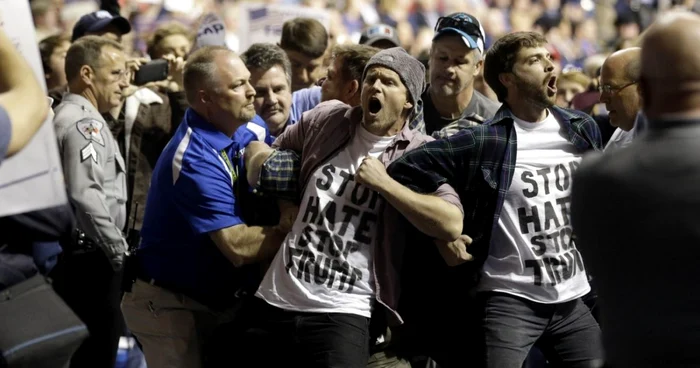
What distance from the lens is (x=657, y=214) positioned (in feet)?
10.2

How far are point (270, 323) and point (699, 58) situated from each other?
2336mm

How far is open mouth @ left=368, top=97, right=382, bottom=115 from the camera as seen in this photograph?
4844mm

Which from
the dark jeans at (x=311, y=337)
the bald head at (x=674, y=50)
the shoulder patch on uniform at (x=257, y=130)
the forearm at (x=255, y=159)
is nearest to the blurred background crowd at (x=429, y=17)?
the shoulder patch on uniform at (x=257, y=130)

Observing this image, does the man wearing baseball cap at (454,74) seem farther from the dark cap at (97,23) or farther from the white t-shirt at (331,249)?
the dark cap at (97,23)

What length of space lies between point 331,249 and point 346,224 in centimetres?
12

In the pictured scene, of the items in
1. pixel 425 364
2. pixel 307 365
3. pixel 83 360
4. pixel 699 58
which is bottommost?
pixel 83 360

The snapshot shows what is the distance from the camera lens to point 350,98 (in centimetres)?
548

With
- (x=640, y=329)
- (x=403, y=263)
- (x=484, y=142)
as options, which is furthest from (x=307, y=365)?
(x=640, y=329)

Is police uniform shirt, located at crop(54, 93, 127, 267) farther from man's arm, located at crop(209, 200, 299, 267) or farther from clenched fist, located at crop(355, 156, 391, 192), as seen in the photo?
clenched fist, located at crop(355, 156, 391, 192)

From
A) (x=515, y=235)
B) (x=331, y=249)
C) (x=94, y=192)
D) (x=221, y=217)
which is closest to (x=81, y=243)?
(x=94, y=192)

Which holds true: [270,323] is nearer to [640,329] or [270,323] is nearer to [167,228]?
[167,228]

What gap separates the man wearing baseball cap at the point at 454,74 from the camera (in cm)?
617

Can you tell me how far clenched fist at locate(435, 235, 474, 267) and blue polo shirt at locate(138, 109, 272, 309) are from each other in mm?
864

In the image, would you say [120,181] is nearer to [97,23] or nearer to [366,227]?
[366,227]
